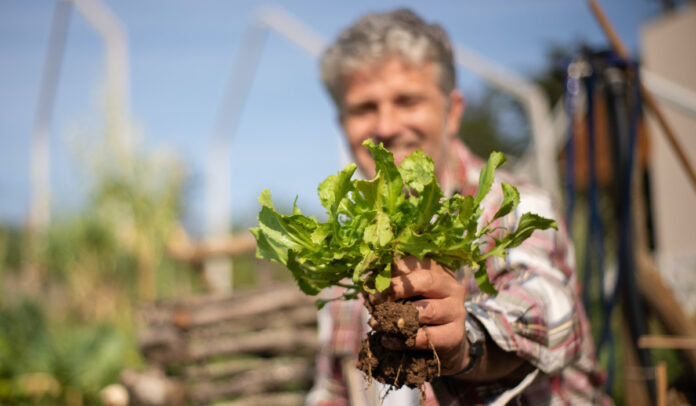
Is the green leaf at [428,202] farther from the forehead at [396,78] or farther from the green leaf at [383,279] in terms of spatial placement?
the forehead at [396,78]

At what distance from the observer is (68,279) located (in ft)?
25.6

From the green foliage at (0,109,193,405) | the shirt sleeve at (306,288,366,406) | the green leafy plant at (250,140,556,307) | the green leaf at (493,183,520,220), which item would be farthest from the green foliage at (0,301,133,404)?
the green leaf at (493,183,520,220)

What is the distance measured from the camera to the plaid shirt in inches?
44.2

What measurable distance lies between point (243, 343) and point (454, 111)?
3.11 m

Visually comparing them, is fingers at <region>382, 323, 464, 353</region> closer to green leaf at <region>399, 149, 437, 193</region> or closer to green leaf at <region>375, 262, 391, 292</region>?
green leaf at <region>375, 262, 391, 292</region>

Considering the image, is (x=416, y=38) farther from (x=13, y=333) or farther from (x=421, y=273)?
(x=13, y=333)

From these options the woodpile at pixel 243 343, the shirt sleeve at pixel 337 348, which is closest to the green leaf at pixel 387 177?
the shirt sleeve at pixel 337 348

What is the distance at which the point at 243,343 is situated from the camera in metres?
4.33

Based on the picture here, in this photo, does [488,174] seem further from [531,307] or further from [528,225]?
[531,307]

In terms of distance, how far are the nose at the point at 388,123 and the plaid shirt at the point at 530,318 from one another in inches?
9.1

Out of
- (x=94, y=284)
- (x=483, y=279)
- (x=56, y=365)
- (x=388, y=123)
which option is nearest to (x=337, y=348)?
(x=388, y=123)

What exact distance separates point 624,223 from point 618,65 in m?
0.61

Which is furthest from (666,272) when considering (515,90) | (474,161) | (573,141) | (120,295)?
(120,295)

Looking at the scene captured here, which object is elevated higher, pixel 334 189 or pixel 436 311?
pixel 334 189
